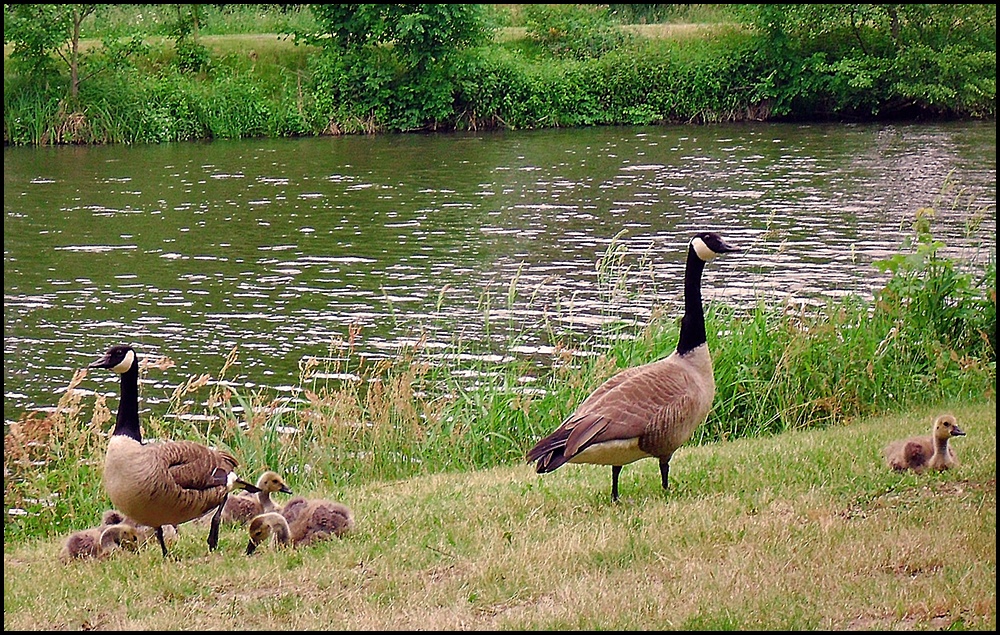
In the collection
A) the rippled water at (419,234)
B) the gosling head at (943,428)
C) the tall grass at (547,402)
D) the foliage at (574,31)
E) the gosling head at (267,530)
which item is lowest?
the rippled water at (419,234)

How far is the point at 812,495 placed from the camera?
24.8ft

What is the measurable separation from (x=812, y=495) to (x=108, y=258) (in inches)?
712

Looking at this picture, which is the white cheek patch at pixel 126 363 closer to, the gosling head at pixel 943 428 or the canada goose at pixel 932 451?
the canada goose at pixel 932 451

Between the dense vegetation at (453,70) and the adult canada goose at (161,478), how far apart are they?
116 feet

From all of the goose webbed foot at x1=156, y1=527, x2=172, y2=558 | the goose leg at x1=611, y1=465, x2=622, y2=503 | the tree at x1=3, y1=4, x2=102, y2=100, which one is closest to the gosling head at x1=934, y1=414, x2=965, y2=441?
the goose leg at x1=611, y1=465, x2=622, y2=503

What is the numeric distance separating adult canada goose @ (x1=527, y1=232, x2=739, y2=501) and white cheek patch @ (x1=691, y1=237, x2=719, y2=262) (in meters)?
0.46

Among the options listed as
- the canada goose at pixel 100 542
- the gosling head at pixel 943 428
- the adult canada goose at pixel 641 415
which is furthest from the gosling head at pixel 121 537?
the gosling head at pixel 943 428

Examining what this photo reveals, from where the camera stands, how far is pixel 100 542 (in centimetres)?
768

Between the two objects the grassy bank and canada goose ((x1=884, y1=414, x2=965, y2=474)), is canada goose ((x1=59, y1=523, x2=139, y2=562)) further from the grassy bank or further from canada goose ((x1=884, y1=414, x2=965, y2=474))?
canada goose ((x1=884, y1=414, x2=965, y2=474))

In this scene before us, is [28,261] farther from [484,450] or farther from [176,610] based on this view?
[176,610]

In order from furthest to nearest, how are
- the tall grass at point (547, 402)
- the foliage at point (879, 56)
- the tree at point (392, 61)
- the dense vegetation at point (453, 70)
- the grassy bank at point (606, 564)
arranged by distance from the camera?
the tree at point (392, 61) < the foliage at point (879, 56) < the dense vegetation at point (453, 70) < the tall grass at point (547, 402) < the grassy bank at point (606, 564)

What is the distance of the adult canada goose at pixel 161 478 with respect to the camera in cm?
716

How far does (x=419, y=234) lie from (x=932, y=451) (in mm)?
17616

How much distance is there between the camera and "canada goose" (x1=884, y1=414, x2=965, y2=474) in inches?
315
